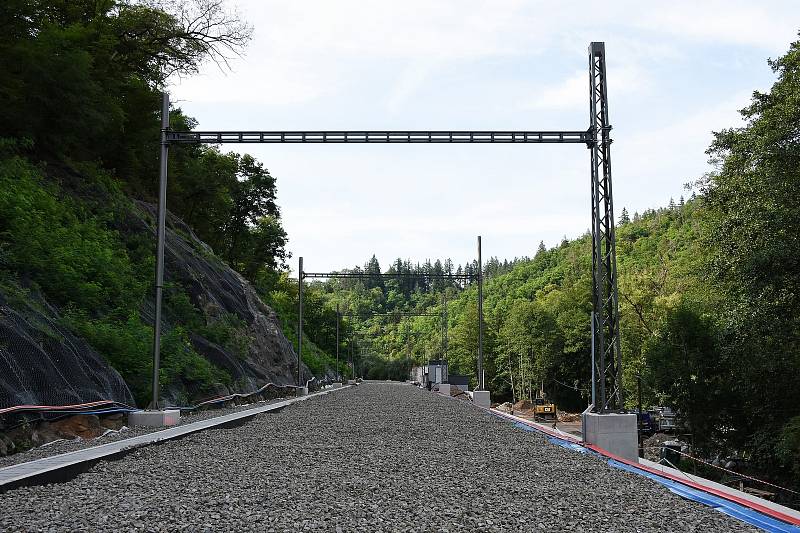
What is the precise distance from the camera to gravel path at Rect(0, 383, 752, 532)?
625cm

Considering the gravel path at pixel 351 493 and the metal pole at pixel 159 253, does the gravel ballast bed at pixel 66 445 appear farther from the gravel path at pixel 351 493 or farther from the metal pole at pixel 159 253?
the metal pole at pixel 159 253

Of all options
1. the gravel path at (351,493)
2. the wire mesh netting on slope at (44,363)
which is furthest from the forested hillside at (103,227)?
the gravel path at (351,493)

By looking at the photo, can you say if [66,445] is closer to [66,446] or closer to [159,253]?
[66,446]

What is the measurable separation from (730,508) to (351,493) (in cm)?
397

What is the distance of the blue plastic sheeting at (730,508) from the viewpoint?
623 cm

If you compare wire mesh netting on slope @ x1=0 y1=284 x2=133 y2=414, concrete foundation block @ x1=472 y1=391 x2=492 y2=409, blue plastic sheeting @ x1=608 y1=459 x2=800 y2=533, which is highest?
wire mesh netting on slope @ x1=0 y1=284 x2=133 y2=414

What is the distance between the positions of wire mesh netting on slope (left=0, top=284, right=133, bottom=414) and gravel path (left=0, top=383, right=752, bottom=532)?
2.55m

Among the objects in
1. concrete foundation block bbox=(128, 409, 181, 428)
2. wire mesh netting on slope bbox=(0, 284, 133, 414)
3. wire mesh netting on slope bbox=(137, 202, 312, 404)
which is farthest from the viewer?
wire mesh netting on slope bbox=(137, 202, 312, 404)

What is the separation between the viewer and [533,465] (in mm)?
10430

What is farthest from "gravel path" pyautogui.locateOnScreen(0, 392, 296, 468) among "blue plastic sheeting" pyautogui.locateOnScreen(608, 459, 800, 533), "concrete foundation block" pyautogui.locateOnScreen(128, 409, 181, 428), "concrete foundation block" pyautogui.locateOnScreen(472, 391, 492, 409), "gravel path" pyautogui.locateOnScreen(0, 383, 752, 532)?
"concrete foundation block" pyautogui.locateOnScreen(472, 391, 492, 409)

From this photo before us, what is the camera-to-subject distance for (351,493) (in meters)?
7.77

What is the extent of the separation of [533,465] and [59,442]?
316 inches

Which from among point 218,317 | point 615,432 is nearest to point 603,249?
point 615,432

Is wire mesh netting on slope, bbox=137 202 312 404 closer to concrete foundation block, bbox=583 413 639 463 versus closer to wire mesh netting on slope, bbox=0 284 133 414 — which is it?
wire mesh netting on slope, bbox=0 284 133 414
